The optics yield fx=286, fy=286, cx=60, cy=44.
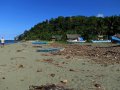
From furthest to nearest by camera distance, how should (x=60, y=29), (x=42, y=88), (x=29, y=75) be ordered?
(x=60, y=29) < (x=29, y=75) < (x=42, y=88)

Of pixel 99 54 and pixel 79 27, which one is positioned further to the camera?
pixel 79 27

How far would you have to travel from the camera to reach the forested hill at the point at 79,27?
377ft

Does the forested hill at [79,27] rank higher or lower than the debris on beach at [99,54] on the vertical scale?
higher

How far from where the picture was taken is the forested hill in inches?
4525

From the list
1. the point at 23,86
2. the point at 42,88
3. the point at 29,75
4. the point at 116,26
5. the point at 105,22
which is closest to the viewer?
the point at 42,88

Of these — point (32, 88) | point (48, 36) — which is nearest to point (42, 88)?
point (32, 88)

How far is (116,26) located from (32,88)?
10486cm

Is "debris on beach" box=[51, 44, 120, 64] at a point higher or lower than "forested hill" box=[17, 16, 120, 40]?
lower

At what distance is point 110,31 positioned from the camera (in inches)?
4498

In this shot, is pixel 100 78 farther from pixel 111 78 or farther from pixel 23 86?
pixel 23 86

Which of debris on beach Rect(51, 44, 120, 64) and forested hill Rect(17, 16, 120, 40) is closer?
debris on beach Rect(51, 44, 120, 64)

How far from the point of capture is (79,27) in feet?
485

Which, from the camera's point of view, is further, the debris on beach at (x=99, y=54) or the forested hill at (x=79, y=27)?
the forested hill at (x=79, y=27)

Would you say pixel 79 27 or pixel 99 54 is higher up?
pixel 79 27
